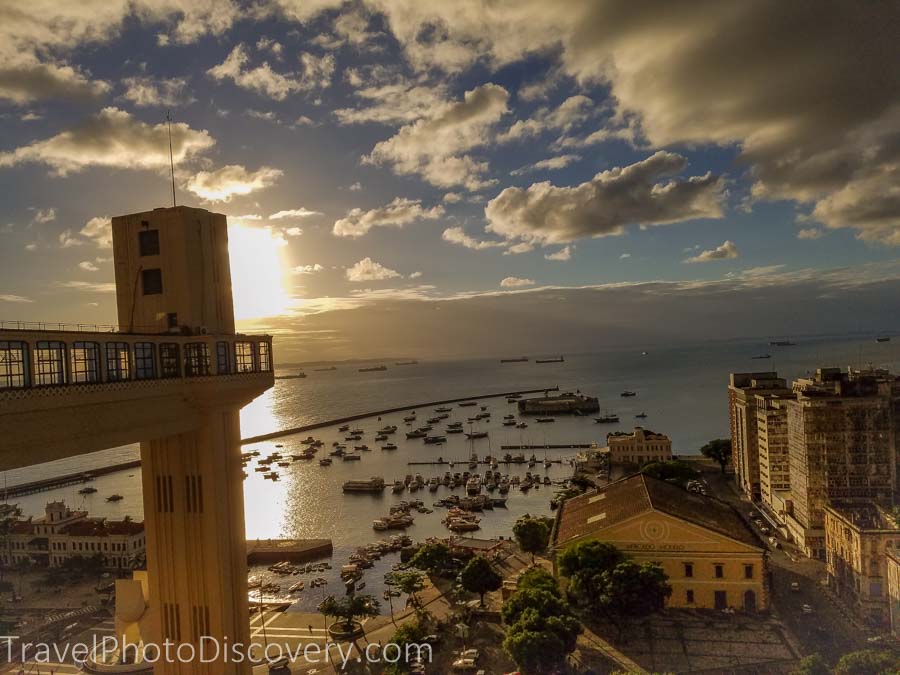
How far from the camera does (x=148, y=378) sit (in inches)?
515

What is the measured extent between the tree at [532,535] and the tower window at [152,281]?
1304 inches

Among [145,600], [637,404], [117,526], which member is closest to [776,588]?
[145,600]

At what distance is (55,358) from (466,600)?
29.5 m

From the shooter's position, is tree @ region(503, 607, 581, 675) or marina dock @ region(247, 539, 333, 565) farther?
marina dock @ region(247, 539, 333, 565)

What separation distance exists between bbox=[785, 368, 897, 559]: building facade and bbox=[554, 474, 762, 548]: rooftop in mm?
7037

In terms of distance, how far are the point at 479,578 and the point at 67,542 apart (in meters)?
38.0

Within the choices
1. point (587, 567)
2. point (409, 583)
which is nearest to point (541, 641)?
point (587, 567)

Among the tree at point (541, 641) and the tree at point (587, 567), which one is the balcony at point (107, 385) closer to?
the tree at point (541, 641)

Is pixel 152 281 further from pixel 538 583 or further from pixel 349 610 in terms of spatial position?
pixel 349 610

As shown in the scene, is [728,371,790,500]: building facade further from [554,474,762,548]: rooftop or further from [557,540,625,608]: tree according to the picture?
[557,540,625,608]: tree

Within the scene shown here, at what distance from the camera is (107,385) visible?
459 inches

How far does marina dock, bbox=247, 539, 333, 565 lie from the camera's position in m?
52.0

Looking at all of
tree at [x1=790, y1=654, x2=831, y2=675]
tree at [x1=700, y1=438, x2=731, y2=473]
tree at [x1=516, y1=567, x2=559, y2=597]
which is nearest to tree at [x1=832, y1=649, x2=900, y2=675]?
tree at [x1=790, y1=654, x2=831, y2=675]

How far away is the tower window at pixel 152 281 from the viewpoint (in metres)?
14.9
